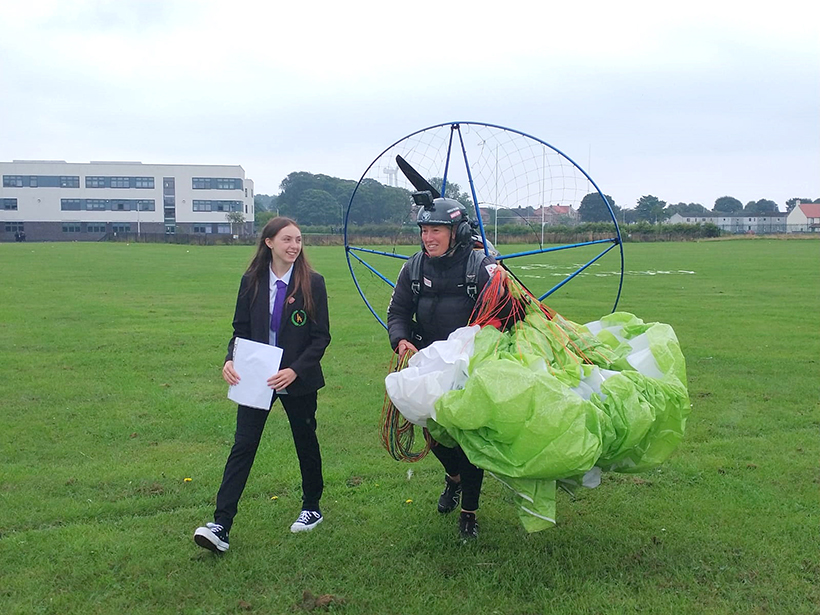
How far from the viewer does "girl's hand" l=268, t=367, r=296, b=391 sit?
14.3 ft

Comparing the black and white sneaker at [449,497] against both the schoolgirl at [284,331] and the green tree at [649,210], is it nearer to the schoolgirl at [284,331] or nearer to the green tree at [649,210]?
the schoolgirl at [284,331]

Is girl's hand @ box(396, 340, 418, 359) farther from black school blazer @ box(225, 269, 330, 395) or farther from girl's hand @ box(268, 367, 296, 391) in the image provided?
girl's hand @ box(268, 367, 296, 391)

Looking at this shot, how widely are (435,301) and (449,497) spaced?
1.33 meters

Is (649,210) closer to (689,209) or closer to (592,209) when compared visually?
(689,209)

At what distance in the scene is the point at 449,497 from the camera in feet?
16.2

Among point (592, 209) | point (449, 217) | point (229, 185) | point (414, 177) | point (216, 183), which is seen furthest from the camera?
point (229, 185)

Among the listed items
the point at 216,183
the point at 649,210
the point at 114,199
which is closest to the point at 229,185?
the point at 216,183

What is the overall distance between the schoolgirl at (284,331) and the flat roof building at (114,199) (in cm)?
8592

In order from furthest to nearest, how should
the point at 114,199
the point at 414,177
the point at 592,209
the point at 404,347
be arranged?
1. the point at 114,199
2. the point at 592,209
3. the point at 414,177
4. the point at 404,347

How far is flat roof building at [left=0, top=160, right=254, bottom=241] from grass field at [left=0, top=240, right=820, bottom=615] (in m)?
82.9

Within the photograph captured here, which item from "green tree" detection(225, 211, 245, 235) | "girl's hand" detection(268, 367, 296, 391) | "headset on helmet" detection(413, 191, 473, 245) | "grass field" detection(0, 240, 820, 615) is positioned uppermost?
"green tree" detection(225, 211, 245, 235)

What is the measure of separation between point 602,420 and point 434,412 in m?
0.82

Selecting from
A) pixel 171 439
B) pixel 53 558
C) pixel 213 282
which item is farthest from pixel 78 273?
pixel 53 558

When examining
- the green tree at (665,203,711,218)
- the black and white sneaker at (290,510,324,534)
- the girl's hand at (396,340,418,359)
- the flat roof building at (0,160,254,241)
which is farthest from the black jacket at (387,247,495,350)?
the green tree at (665,203,711,218)
